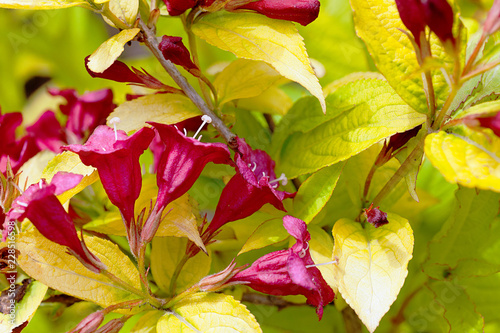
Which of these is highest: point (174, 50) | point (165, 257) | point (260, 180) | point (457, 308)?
point (174, 50)

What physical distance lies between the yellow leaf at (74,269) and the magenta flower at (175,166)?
5cm

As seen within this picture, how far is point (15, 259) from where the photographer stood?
481 mm

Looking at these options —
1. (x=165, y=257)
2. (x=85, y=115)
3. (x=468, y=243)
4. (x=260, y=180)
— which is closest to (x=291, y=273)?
(x=260, y=180)

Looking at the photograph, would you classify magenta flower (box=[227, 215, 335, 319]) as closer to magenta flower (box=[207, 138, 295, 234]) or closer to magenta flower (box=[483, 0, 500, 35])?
magenta flower (box=[207, 138, 295, 234])

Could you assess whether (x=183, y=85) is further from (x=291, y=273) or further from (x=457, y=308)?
(x=457, y=308)

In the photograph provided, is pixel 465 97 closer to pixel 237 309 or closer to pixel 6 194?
pixel 237 309

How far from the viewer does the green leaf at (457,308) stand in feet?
1.89

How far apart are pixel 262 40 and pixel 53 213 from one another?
250 mm

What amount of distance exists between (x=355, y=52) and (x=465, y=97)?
0.35m

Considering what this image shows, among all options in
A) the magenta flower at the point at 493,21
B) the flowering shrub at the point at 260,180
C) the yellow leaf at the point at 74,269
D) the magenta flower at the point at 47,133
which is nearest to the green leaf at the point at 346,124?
the flowering shrub at the point at 260,180

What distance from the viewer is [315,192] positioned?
512 millimetres

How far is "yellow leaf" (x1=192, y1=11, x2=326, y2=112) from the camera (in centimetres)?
45

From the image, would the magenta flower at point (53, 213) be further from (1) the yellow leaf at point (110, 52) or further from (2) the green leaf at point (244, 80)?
(2) the green leaf at point (244, 80)

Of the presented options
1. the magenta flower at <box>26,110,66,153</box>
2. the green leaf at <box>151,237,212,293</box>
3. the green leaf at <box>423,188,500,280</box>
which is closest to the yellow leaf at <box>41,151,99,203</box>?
the green leaf at <box>151,237,212,293</box>
